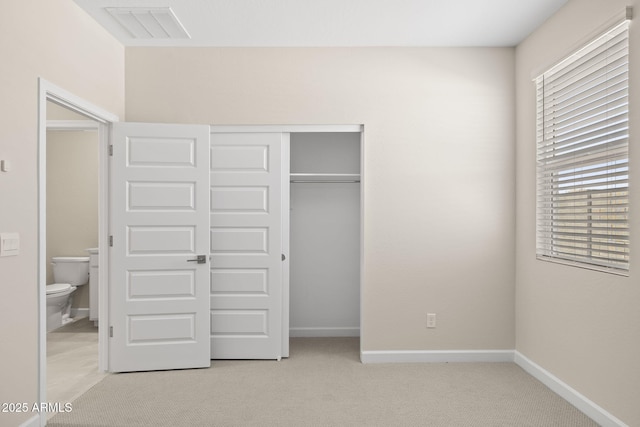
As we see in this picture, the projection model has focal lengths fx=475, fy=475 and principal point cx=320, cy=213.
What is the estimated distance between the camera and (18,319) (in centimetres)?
268

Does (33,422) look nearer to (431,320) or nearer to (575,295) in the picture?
(431,320)

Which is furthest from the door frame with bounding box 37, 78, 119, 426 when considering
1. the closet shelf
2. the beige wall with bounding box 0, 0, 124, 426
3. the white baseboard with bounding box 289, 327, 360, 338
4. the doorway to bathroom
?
the doorway to bathroom

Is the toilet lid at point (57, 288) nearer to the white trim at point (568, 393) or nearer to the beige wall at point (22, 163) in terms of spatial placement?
the beige wall at point (22, 163)

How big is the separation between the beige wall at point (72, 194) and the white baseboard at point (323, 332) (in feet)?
9.18

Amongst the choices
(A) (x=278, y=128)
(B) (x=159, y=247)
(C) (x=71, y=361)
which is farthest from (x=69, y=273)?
(A) (x=278, y=128)

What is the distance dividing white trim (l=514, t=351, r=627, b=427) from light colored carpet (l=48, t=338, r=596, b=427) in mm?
51

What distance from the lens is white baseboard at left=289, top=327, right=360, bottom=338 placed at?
16.6 feet

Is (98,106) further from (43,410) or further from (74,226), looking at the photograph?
(74,226)

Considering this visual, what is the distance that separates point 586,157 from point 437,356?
2059 mm

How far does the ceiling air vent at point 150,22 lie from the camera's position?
3.40 meters

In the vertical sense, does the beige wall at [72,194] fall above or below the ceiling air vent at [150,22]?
below

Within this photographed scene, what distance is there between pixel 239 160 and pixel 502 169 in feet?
7.63

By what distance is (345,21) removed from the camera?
11.9 feet

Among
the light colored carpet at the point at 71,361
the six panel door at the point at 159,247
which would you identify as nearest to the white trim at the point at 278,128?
the six panel door at the point at 159,247
